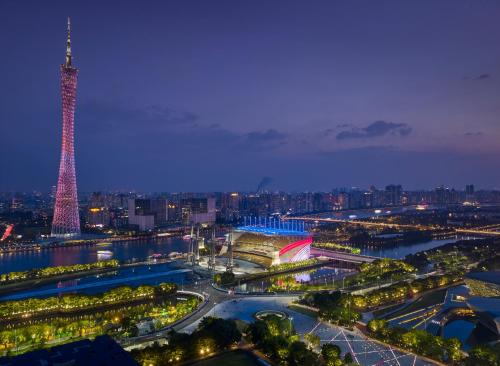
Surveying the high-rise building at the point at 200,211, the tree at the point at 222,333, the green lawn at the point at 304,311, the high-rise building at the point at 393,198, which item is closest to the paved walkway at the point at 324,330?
the green lawn at the point at 304,311

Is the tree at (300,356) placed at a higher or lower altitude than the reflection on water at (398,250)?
higher

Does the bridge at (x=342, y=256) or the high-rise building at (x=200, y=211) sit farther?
the high-rise building at (x=200, y=211)

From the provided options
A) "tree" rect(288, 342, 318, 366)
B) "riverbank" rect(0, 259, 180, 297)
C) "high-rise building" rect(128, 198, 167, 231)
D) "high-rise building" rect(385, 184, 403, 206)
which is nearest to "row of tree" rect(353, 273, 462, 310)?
"tree" rect(288, 342, 318, 366)

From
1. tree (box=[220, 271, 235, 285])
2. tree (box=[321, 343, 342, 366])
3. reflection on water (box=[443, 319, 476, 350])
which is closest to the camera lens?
tree (box=[321, 343, 342, 366])

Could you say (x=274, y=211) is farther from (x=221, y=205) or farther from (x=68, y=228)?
(x=68, y=228)

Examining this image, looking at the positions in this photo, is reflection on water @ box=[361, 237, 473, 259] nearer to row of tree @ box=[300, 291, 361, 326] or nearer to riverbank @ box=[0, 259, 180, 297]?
row of tree @ box=[300, 291, 361, 326]

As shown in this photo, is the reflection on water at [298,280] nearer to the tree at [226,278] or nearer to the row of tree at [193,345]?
the tree at [226,278]
